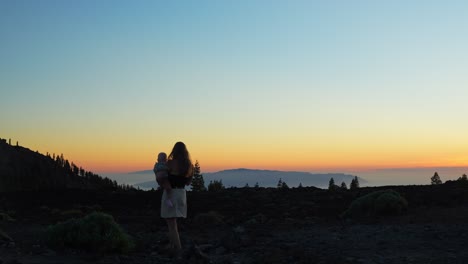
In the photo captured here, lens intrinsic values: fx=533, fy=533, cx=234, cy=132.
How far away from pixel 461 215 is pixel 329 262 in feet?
24.6

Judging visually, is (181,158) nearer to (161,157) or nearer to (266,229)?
(161,157)

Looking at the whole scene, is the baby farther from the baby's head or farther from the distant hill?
the distant hill

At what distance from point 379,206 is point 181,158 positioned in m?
8.23

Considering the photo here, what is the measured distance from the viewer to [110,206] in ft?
70.8

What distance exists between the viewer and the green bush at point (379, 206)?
52.7 ft

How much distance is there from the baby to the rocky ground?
1140 millimetres

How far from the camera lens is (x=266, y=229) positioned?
45.7 feet

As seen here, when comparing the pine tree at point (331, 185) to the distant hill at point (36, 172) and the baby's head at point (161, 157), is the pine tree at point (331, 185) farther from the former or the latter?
the distant hill at point (36, 172)

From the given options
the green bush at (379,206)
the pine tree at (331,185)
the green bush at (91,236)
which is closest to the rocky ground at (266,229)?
the green bush at (91,236)

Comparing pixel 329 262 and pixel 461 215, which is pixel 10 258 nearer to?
pixel 329 262

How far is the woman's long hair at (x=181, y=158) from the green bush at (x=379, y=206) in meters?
7.82

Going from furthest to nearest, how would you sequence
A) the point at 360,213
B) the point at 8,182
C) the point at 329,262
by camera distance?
the point at 8,182
the point at 360,213
the point at 329,262

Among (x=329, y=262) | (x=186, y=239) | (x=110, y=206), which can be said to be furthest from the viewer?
(x=110, y=206)

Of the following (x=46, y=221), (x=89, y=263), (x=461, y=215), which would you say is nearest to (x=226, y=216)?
(x=46, y=221)
